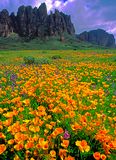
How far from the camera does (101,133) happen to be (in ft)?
16.4

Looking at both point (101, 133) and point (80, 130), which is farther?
point (80, 130)

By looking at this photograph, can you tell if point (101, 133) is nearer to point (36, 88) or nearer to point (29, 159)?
point (29, 159)

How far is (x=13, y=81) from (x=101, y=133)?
7.08 metres

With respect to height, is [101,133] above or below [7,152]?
above

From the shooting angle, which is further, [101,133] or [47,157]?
[101,133]

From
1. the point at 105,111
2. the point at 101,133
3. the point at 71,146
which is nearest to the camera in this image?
the point at 101,133

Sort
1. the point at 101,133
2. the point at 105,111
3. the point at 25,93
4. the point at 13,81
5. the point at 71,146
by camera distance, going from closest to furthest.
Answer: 1. the point at 101,133
2. the point at 71,146
3. the point at 105,111
4. the point at 25,93
5. the point at 13,81

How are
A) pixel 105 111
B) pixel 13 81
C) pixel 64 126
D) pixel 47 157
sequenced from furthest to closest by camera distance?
pixel 13 81
pixel 105 111
pixel 64 126
pixel 47 157

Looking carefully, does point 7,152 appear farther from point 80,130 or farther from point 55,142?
point 80,130

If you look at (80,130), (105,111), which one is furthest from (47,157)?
(105,111)

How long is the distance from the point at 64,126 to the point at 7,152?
3.68 feet

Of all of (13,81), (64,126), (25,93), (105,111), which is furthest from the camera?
(13,81)

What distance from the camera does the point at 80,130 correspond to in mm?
5469

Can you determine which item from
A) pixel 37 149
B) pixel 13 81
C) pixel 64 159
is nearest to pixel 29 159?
pixel 37 149
